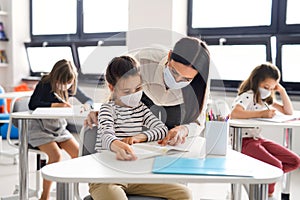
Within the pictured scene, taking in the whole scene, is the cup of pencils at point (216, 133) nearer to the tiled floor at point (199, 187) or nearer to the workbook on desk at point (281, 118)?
the workbook on desk at point (281, 118)

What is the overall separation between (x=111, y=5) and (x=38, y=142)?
8.33 ft

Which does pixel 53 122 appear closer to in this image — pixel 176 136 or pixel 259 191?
pixel 176 136

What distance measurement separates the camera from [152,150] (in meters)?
1.44

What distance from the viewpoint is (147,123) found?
4.97ft

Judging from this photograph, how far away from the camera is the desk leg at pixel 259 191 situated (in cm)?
130

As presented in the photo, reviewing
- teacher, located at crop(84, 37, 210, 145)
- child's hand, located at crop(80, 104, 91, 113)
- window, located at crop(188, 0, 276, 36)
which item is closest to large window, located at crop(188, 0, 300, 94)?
window, located at crop(188, 0, 276, 36)

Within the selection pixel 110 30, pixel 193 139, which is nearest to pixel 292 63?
pixel 110 30

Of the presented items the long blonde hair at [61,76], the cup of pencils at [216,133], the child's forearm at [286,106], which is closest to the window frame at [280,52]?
the child's forearm at [286,106]

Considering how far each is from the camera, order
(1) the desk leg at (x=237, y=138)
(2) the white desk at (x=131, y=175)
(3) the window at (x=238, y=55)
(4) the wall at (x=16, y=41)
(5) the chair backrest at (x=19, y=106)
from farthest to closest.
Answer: (4) the wall at (x=16, y=41), (3) the window at (x=238, y=55), (5) the chair backrest at (x=19, y=106), (1) the desk leg at (x=237, y=138), (2) the white desk at (x=131, y=175)

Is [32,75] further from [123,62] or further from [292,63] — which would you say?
[123,62]

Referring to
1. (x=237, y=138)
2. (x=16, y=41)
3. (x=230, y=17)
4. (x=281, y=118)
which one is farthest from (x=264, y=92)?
(x=16, y=41)

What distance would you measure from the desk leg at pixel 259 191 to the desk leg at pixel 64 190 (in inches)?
21.5

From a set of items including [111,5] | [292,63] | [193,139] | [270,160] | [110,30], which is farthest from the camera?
[110,30]

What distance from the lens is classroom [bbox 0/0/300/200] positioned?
1.45m
